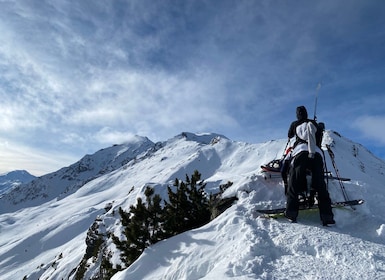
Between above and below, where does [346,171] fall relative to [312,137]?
above

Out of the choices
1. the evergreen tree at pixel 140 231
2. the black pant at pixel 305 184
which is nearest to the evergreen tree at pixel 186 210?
the evergreen tree at pixel 140 231

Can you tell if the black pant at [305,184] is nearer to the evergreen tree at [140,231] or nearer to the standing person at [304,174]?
the standing person at [304,174]

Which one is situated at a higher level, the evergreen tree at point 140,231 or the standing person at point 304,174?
the standing person at point 304,174

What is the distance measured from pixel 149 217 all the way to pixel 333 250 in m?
6.20

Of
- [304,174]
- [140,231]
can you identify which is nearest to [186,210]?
[140,231]

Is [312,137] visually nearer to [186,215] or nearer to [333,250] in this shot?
[333,250]

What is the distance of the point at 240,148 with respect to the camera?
12412 cm

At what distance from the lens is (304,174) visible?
25.7ft

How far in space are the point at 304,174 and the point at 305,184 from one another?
0.32 meters

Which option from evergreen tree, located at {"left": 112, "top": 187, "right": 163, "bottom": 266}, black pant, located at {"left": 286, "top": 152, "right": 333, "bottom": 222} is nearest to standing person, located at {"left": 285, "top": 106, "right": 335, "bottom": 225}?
black pant, located at {"left": 286, "top": 152, "right": 333, "bottom": 222}

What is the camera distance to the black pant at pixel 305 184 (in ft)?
24.6

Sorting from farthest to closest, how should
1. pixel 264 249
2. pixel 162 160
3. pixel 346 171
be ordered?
1. pixel 162 160
2. pixel 346 171
3. pixel 264 249

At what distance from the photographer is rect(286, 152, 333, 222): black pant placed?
749cm

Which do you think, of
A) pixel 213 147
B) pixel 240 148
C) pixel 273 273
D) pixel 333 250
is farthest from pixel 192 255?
pixel 213 147
